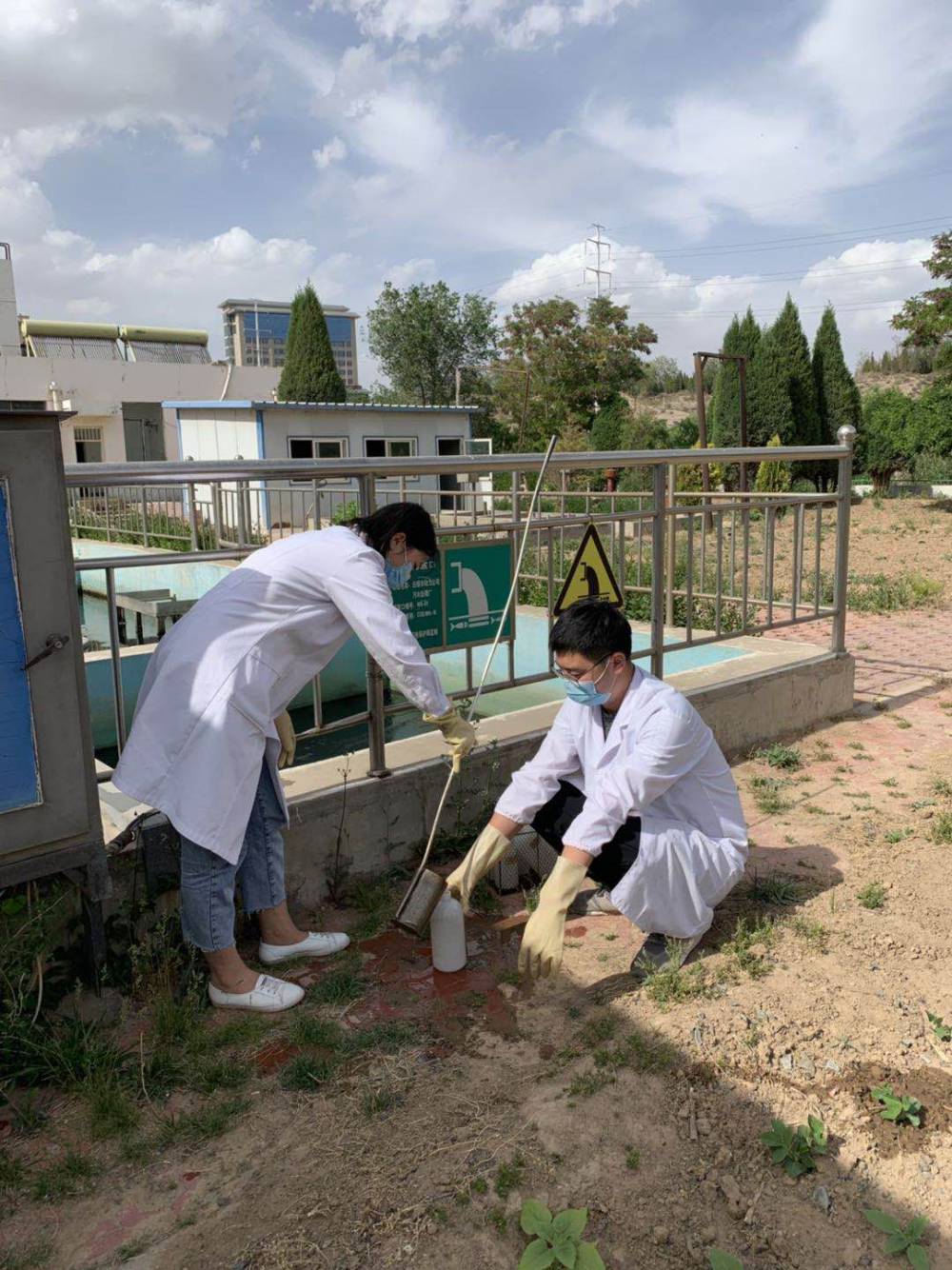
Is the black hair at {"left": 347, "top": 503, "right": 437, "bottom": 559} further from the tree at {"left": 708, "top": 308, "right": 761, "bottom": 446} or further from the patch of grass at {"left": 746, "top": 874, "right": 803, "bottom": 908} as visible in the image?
the tree at {"left": 708, "top": 308, "right": 761, "bottom": 446}

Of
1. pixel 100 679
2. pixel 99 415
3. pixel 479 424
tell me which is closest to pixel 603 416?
pixel 479 424

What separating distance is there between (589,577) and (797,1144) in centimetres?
277

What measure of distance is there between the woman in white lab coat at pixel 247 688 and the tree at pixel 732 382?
24401mm

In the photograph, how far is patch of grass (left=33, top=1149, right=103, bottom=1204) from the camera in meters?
2.21

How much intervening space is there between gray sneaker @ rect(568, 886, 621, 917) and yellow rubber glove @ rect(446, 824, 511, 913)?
0.54 m

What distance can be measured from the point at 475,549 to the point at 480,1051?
205 centimetres

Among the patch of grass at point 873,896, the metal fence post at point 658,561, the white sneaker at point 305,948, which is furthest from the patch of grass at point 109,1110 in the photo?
the metal fence post at point 658,561

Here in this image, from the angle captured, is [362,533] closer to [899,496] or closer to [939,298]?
[939,298]

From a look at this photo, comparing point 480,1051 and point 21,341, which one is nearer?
point 480,1051

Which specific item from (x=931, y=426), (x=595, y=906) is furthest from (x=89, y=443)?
(x=595, y=906)

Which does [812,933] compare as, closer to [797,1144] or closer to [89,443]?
[797,1144]

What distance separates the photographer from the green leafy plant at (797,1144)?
7.37ft

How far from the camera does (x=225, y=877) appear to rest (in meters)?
2.89

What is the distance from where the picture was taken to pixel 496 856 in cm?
324
